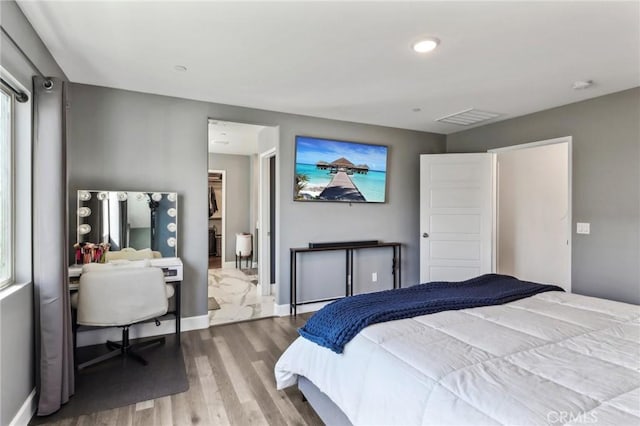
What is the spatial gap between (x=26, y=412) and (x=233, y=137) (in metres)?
4.28

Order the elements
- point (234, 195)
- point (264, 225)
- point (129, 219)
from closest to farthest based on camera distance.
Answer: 1. point (129, 219)
2. point (264, 225)
3. point (234, 195)

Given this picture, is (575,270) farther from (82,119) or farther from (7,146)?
(82,119)

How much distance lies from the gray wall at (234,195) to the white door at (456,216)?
3.80 meters

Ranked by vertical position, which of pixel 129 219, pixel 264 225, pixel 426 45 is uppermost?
pixel 426 45

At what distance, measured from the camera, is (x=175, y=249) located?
3475mm

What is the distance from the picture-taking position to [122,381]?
2.52m

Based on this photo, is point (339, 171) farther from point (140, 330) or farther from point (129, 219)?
point (140, 330)

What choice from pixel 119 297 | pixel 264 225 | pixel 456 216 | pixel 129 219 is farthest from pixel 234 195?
pixel 119 297

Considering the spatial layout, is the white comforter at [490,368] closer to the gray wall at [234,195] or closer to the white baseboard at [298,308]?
the white baseboard at [298,308]

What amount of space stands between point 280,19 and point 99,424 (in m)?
2.60

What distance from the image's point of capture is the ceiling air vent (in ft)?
13.0

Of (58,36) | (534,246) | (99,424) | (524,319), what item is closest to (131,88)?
(58,36)

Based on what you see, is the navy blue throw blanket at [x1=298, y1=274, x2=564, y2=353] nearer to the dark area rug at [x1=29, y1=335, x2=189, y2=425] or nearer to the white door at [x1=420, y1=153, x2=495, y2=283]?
the dark area rug at [x1=29, y1=335, x2=189, y2=425]

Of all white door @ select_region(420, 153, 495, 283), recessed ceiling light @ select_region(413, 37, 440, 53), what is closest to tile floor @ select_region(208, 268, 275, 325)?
white door @ select_region(420, 153, 495, 283)
